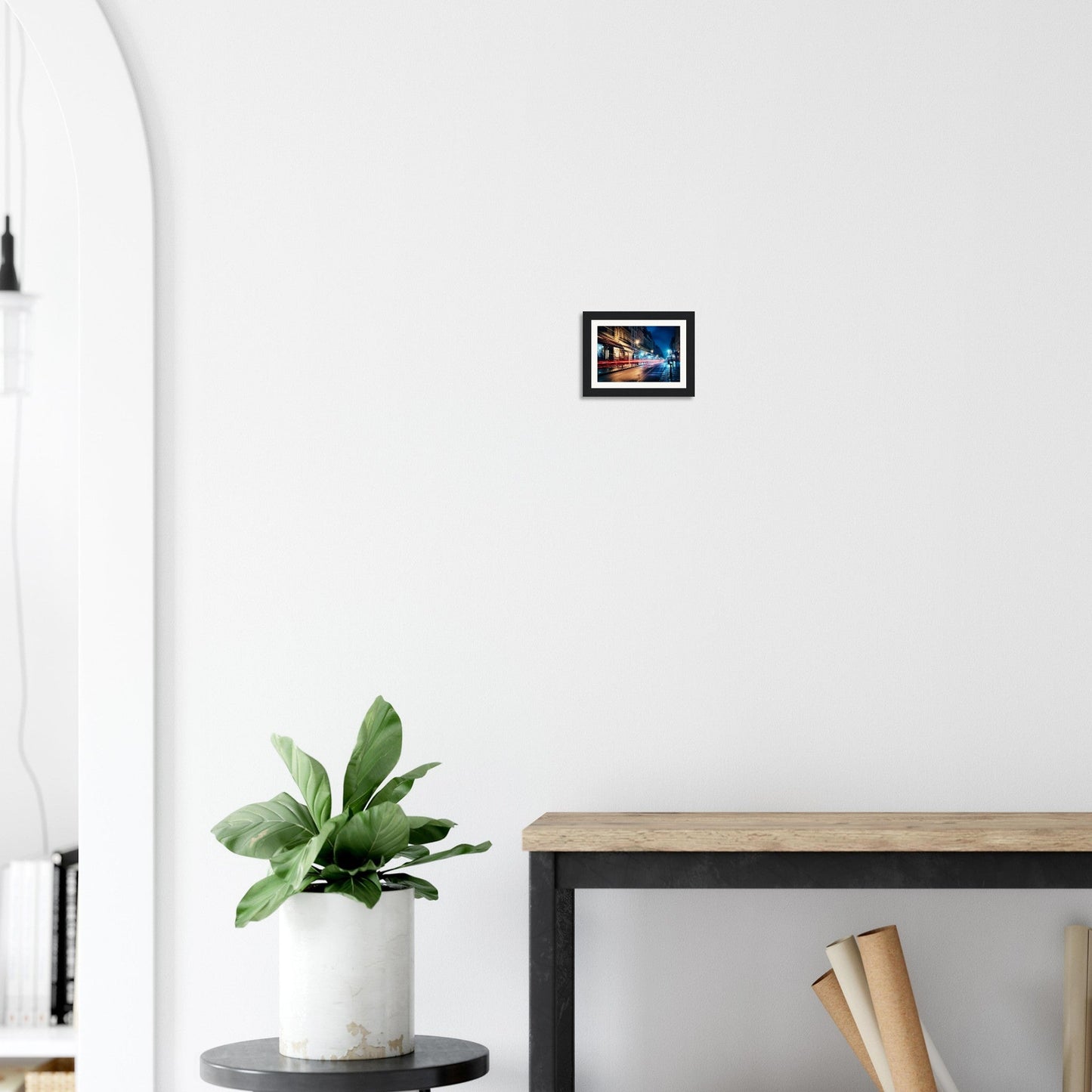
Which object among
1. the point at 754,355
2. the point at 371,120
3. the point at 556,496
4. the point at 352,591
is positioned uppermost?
the point at 371,120

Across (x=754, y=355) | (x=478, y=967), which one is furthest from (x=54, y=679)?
(x=754, y=355)

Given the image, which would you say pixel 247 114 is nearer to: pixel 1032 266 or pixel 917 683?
pixel 1032 266

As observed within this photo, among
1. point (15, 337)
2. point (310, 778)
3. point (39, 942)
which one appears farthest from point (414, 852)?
point (15, 337)

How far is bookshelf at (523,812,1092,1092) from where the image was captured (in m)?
1.38

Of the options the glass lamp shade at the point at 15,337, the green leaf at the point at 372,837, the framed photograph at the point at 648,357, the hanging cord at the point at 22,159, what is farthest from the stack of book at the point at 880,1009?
the hanging cord at the point at 22,159

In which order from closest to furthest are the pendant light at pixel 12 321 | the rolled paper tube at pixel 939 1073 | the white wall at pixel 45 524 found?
the rolled paper tube at pixel 939 1073 → the pendant light at pixel 12 321 → the white wall at pixel 45 524

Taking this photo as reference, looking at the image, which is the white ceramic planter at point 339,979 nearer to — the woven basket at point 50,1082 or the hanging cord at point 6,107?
the woven basket at point 50,1082

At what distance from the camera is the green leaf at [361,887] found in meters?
1.41

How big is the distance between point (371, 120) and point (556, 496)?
0.59 metres

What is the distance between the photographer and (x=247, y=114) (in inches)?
70.2

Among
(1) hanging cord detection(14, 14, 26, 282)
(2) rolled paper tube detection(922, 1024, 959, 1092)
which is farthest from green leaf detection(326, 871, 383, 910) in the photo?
(1) hanging cord detection(14, 14, 26, 282)

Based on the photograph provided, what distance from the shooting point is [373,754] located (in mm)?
1489

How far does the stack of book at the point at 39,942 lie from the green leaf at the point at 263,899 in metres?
0.70

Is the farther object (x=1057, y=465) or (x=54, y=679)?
(x=54, y=679)
